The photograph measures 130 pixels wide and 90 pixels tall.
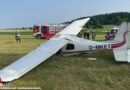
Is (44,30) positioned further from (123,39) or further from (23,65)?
(23,65)

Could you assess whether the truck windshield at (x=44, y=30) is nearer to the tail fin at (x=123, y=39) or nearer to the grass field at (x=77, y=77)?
the grass field at (x=77, y=77)

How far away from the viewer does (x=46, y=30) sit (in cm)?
2612

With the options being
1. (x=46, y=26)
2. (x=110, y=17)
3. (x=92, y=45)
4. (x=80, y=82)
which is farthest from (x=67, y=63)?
(x=110, y=17)

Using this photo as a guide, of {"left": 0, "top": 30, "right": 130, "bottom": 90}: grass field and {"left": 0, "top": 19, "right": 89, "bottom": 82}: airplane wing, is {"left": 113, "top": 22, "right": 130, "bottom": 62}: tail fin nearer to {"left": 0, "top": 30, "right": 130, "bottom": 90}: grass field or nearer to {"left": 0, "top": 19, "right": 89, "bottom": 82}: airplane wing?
{"left": 0, "top": 30, "right": 130, "bottom": 90}: grass field

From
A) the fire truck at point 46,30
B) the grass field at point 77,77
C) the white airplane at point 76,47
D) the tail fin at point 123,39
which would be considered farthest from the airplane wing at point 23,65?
the fire truck at point 46,30

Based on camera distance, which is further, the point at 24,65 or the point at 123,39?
the point at 123,39

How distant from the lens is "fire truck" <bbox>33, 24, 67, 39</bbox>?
84.4 feet

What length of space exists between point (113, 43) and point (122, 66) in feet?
5.46

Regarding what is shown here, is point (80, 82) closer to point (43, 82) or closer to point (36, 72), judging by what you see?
point (43, 82)

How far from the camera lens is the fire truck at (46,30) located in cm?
2573

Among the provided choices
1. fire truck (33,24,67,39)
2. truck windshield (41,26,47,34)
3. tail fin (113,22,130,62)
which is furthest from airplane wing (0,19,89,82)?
truck windshield (41,26,47,34)

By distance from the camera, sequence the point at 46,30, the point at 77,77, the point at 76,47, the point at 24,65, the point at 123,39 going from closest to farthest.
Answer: the point at 24,65
the point at 77,77
the point at 123,39
the point at 76,47
the point at 46,30

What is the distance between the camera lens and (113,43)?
25.8 ft

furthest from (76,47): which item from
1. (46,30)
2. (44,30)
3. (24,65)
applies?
(44,30)
